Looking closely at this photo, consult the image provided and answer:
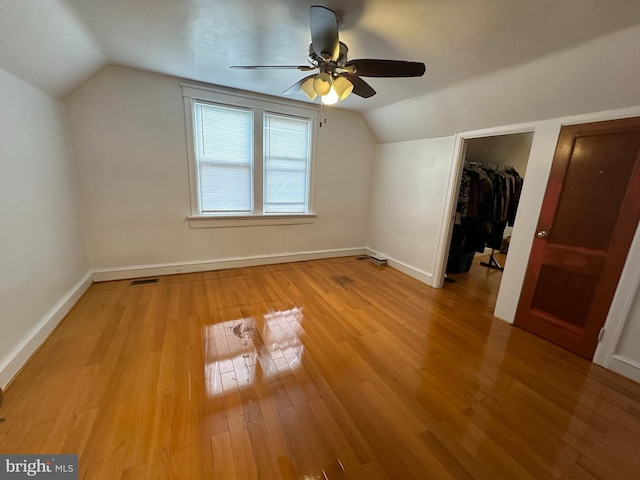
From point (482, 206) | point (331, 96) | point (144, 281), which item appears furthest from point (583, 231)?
point (144, 281)

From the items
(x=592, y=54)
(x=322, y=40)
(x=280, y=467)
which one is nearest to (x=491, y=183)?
(x=592, y=54)

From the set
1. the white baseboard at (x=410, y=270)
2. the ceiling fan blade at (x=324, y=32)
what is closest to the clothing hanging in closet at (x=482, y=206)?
the white baseboard at (x=410, y=270)

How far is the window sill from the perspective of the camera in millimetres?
Answer: 3398

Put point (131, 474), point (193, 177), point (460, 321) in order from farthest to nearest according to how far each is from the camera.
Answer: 1. point (193, 177)
2. point (460, 321)
3. point (131, 474)

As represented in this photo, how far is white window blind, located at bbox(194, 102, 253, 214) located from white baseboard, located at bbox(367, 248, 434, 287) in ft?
8.11

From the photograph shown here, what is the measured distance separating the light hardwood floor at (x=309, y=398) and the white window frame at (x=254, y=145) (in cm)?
123

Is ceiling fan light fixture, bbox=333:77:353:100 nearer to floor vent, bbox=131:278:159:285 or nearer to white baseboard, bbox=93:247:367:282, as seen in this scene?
white baseboard, bbox=93:247:367:282

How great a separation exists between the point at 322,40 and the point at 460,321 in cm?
279

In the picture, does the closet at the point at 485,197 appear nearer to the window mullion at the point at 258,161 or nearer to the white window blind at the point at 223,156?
the window mullion at the point at 258,161

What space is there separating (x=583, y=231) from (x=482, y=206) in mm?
1416

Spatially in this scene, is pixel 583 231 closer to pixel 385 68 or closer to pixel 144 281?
pixel 385 68

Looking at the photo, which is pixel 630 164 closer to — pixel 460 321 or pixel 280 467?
pixel 460 321

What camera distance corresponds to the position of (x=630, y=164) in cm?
191

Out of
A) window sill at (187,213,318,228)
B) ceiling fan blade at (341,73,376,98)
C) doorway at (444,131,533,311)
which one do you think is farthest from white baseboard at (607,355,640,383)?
window sill at (187,213,318,228)
